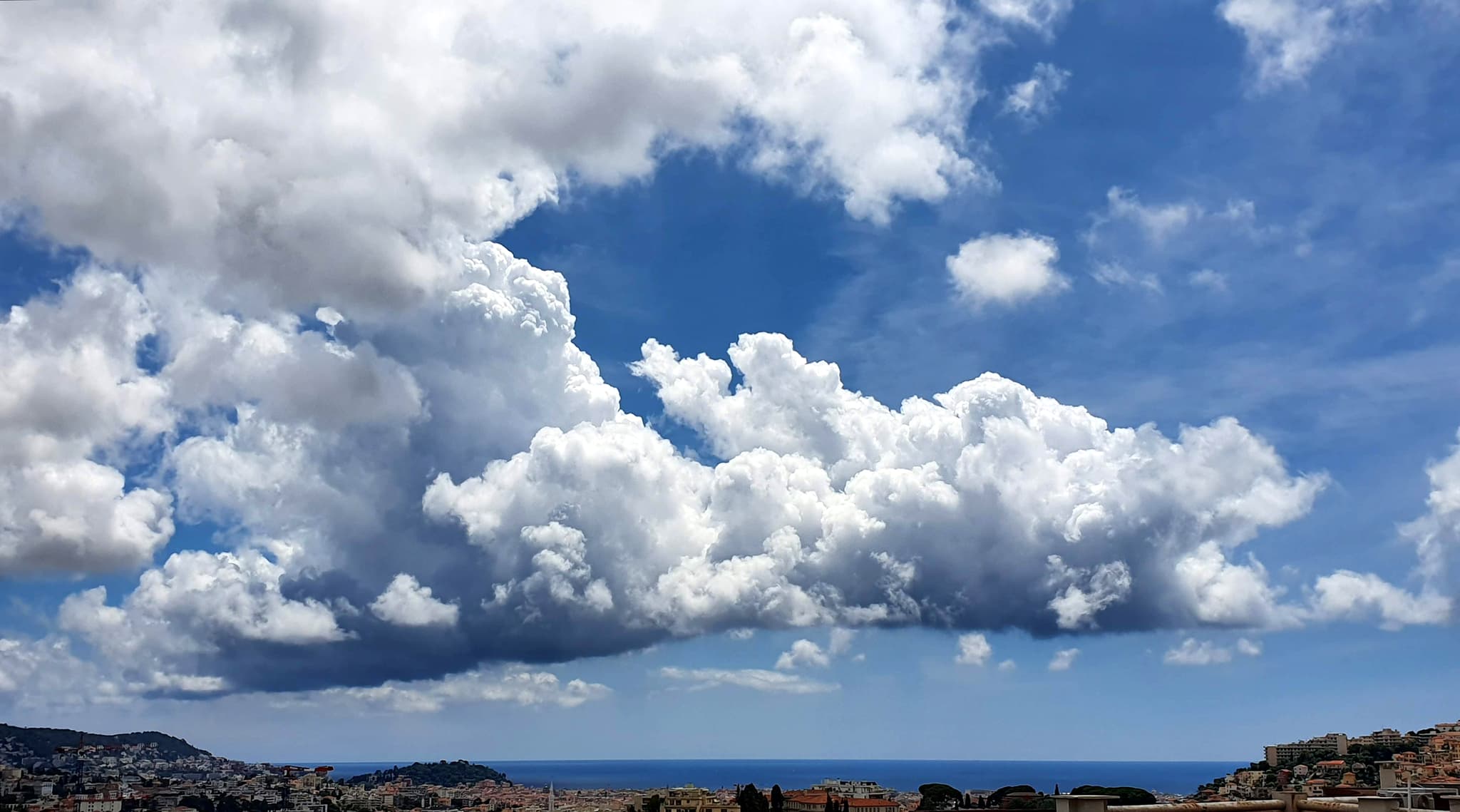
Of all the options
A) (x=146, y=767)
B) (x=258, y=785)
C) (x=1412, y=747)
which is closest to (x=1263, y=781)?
(x=1412, y=747)

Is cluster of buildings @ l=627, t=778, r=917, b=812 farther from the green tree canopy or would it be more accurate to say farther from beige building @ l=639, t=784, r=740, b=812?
the green tree canopy

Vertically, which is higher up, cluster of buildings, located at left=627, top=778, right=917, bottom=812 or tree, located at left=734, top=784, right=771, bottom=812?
tree, located at left=734, top=784, right=771, bottom=812

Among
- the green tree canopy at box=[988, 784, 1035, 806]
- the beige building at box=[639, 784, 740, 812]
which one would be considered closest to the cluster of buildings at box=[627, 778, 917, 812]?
the beige building at box=[639, 784, 740, 812]

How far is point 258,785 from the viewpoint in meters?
154

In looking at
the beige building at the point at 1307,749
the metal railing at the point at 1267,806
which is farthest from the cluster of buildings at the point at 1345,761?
the metal railing at the point at 1267,806

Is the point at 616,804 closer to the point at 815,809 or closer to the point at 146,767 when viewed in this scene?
the point at 815,809

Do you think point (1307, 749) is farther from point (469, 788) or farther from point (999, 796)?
point (469, 788)

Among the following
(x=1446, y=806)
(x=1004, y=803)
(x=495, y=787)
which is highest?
(x=1446, y=806)

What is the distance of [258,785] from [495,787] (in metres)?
49.9

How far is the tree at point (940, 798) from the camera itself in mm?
94438

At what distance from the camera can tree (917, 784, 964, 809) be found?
9444 cm

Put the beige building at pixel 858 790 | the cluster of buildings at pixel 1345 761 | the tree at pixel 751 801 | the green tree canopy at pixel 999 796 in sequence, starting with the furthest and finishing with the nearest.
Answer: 1. the beige building at pixel 858 790
2. the tree at pixel 751 801
3. the green tree canopy at pixel 999 796
4. the cluster of buildings at pixel 1345 761

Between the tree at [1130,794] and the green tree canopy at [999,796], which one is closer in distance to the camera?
the tree at [1130,794]

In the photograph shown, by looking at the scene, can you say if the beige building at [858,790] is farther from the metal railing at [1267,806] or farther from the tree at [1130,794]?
the metal railing at [1267,806]
